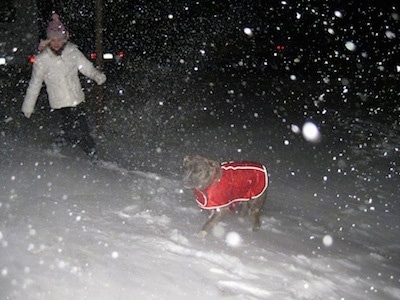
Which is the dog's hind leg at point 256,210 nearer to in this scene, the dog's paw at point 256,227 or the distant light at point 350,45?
the dog's paw at point 256,227

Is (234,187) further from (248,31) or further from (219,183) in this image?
(248,31)

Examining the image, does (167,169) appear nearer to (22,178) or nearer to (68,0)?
(22,178)

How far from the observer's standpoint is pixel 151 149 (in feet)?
27.0

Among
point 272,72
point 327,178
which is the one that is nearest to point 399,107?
point 272,72

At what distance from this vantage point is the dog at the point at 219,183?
462cm

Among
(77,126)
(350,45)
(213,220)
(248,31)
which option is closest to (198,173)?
(213,220)

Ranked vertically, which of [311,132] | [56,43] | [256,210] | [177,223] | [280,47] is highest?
[280,47]

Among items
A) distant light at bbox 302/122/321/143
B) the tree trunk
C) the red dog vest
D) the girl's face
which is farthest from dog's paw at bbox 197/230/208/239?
distant light at bbox 302/122/321/143

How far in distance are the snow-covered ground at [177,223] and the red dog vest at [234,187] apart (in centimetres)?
45

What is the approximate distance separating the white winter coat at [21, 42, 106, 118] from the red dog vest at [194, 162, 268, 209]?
265 cm

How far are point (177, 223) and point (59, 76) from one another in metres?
2.74

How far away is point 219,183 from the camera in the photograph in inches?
183

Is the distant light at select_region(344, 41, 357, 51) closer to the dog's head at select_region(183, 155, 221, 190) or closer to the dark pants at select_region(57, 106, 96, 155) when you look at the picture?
the dark pants at select_region(57, 106, 96, 155)

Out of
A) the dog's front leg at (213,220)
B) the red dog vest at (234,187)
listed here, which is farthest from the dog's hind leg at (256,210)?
the dog's front leg at (213,220)
